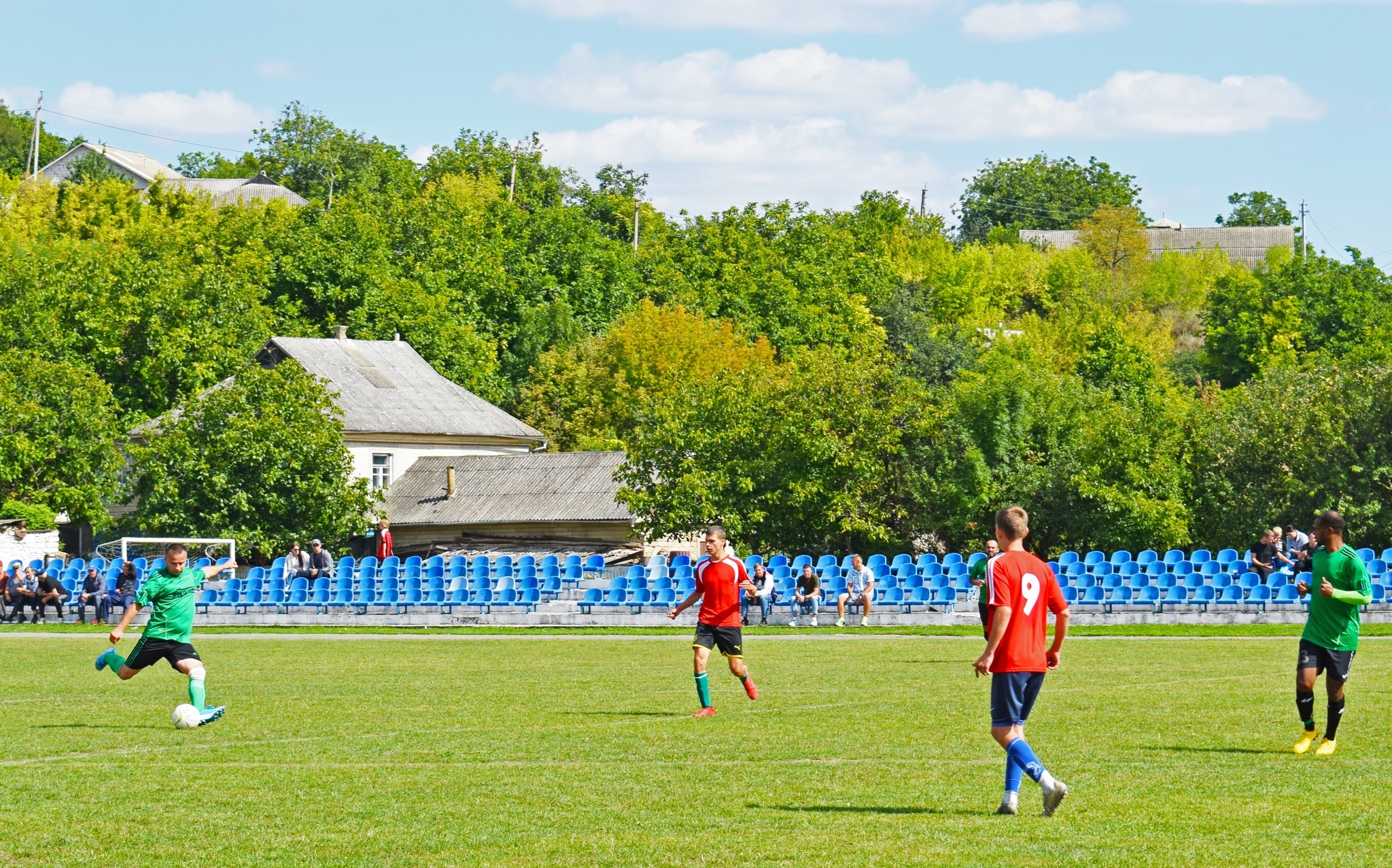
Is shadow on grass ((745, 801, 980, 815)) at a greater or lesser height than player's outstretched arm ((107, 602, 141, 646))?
lesser

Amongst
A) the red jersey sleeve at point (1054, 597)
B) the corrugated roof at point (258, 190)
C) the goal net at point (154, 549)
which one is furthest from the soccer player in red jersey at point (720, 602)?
the corrugated roof at point (258, 190)

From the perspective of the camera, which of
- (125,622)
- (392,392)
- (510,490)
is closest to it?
(125,622)

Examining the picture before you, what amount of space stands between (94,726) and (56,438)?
41.2m

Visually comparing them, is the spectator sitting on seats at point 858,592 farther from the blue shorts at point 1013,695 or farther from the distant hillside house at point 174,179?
the distant hillside house at point 174,179

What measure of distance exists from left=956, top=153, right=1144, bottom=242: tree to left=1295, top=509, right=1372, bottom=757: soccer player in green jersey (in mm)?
112660

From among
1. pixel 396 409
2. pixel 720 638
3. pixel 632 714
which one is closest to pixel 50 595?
pixel 396 409

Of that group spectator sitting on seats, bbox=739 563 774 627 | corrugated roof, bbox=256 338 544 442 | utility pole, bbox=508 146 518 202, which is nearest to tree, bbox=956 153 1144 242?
utility pole, bbox=508 146 518 202

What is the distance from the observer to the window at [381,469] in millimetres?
59625

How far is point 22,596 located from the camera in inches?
1496

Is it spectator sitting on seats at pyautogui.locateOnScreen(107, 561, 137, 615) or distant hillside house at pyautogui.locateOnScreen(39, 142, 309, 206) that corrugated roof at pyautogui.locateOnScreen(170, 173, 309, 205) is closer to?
distant hillside house at pyautogui.locateOnScreen(39, 142, 309, 206)

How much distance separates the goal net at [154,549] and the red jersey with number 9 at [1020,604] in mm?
31029

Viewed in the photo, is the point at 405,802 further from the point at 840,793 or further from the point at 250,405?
the point at 250,405

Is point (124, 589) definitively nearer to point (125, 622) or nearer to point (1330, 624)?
point (125, 622)

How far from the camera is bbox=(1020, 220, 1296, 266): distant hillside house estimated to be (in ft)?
391
